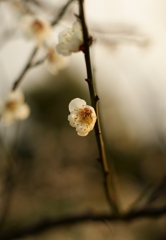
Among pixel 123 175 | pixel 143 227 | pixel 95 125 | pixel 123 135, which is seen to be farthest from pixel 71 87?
pixel 95 125

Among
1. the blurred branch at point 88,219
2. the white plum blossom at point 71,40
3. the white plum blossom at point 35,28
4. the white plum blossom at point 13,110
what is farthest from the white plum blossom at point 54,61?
the blurred branch at point 88,219

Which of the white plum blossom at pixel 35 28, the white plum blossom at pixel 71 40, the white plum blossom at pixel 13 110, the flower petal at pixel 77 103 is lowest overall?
the flower petal at pixel 77 103

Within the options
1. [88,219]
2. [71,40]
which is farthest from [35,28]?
[88,219]

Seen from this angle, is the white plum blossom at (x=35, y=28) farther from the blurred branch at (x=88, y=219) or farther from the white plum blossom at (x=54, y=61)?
the blurred branch at (x=88, y=219)

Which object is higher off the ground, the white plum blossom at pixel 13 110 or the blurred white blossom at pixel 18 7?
the blurred white blossom at pixel 18 7

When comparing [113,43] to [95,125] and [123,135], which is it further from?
[123,135]

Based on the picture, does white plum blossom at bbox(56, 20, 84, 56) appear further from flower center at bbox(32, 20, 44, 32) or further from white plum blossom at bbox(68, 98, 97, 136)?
flower center at bbox(32, 20, 44, 32)

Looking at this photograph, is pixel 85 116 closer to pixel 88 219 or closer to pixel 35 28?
pixel 88 219
